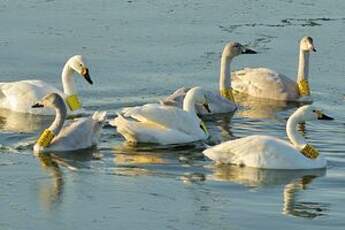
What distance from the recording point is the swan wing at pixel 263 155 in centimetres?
1317

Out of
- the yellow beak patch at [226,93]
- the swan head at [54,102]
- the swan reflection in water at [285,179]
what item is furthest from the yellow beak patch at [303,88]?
the swan head at [54,102]

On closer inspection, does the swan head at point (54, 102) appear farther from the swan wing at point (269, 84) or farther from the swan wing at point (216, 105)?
the swan wing at point (269, 84)

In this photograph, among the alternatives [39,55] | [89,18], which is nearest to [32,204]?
[39,55]

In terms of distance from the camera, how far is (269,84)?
58.5 ft

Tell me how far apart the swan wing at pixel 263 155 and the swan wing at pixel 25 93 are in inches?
141

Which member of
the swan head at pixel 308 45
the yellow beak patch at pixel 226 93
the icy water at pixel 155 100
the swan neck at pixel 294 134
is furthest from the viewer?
the swan head at pixel 308 45

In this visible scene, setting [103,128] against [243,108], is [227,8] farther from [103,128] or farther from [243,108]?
[103,128]

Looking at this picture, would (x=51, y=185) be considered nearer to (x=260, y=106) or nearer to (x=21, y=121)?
→ (x=21, y=121)

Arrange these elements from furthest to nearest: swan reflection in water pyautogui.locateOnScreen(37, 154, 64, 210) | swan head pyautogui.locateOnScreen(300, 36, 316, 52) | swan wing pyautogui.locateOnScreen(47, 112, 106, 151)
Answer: swan head pyautogui.locateOnScreen(300, 36, 316, 52) → swan wing pyautogui.locateOnScreen(47, 112, 106, 151) → swan reflection in water pyautogui.locateOnScreen(37, 154, 64, 210)

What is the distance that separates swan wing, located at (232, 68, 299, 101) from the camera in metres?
17.8

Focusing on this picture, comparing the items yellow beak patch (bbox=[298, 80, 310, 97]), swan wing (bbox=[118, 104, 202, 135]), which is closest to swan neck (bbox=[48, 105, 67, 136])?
swan wing (bbox=[118, 104, 202, 135])

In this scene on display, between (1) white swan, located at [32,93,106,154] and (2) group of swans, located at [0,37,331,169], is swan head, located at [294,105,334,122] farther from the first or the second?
(1) white swan, located at [32,93,106,154]

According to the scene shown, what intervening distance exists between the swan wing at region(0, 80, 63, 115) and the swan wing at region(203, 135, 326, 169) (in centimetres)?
359

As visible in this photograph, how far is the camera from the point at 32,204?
11445mm
